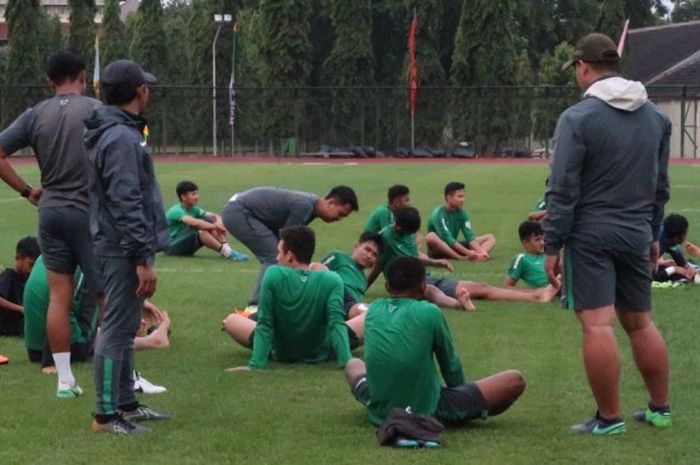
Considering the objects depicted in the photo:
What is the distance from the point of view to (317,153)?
70125mm

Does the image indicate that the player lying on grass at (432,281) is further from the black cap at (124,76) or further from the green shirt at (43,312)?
the black cap at (124,76)

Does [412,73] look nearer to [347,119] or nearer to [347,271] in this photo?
[347,119]

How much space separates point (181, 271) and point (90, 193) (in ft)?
30.4

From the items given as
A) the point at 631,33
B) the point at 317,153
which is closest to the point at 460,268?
the point at 317,153

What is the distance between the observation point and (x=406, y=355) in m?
7.37

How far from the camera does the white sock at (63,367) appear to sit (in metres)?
8.55

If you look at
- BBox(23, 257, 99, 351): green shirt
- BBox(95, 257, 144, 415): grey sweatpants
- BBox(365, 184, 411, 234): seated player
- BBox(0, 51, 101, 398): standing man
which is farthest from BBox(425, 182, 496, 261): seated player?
BBox(95, 257, 144, 415): grey sweatpants

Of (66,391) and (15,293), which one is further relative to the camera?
(15,293)

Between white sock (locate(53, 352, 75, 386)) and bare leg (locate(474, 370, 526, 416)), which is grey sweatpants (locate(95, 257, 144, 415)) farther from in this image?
bare leg (locate(474, 370, 526, 416))

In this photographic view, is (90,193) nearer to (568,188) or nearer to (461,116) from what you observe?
(568,188)

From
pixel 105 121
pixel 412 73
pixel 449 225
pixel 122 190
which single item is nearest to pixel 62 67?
pixel 105 121

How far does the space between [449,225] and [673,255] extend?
4097 mm

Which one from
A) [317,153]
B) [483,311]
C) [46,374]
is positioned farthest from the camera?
[317,153]

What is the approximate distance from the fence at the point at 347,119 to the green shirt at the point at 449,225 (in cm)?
4879
